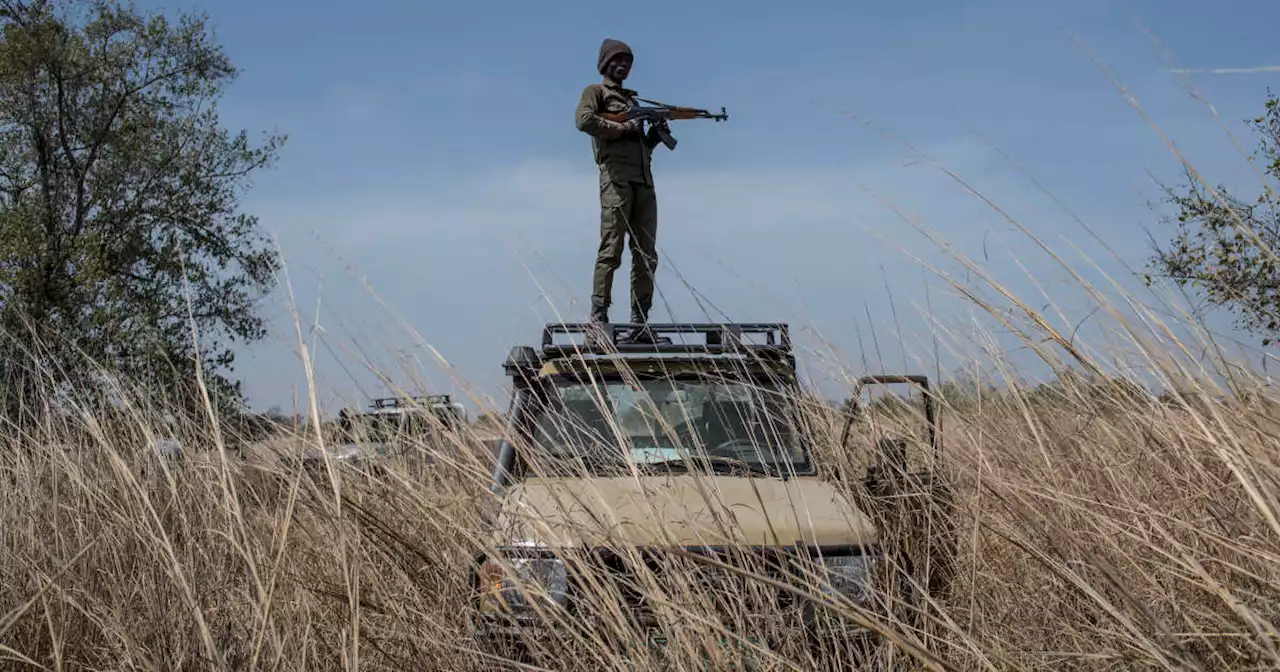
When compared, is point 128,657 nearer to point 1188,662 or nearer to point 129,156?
point 1188,662

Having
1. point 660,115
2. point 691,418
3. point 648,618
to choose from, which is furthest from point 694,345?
point 660,115

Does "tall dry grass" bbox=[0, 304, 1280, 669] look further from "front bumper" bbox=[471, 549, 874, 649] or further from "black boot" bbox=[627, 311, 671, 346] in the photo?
"black boot" bbox=[627, 311, 671, 346]

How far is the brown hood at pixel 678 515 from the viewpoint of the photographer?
2.57 m

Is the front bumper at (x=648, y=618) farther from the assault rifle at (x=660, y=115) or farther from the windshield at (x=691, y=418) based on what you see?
→ the assault rifle at (x=660, y=115)

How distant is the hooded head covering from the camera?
6.37 m

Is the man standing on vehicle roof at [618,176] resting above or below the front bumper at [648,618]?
above

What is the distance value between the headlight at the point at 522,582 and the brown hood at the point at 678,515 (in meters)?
0.07

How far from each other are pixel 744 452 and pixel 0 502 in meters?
2.71

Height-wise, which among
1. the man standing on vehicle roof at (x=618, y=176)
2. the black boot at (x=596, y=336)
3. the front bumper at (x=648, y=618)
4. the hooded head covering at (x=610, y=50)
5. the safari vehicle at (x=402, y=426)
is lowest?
the front bumper at (x=648, y=618)

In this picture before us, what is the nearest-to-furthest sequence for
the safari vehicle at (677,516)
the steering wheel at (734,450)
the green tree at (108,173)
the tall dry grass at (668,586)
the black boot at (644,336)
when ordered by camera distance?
1. the tall dry grass at (668,586)
2. the safari vehicle at (677,516)
3. the steering wheel at (734,450)
4. the black boot at (644,336)
5. the green tree at (108,173)

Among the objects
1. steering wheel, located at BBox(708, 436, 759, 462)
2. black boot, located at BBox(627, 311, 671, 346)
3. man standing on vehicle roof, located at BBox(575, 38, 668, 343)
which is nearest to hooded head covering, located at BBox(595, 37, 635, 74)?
man standing on vehicle roof, located at BBox(575, 38, 668, 343)

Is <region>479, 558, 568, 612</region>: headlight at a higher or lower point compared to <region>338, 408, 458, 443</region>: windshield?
lower

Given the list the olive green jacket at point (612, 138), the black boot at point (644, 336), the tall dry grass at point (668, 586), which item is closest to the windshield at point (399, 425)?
the tall dry grass at point (668, 586)

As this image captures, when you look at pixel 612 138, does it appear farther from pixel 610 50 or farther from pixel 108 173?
pixel 108 173
